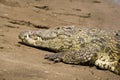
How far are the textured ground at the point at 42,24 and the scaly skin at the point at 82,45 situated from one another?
21 cm

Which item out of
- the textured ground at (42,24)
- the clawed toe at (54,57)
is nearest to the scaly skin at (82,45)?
the clawed toe at (54,57)

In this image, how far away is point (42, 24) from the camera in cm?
1127

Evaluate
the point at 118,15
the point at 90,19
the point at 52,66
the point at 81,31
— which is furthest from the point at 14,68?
the point at 118,15

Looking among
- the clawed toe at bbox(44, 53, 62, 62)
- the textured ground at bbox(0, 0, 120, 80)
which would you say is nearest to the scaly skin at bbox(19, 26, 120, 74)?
the clawed toe at bbox(44, 53, 62, 62)

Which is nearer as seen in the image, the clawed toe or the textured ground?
the textured ground

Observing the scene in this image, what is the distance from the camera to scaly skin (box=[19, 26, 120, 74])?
7.51 m

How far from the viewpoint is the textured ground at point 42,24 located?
6039 mm

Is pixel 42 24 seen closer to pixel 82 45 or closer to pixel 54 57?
pixel 82 45

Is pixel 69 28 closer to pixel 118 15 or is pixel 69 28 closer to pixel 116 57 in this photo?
pixel 116 57

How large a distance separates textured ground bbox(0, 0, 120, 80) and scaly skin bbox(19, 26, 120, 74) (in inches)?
8.3

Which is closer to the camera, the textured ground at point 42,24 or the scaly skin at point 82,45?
the textured ground at point 42,24

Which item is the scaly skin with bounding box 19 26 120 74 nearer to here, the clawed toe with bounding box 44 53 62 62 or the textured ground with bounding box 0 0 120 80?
the clawed toe with bounding box 44 53 62 62

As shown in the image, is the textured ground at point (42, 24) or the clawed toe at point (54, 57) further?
the clawed toe at point (54, 57)

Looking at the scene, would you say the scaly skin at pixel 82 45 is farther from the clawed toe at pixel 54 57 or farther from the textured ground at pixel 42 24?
the textured ground at pixel 42 24
